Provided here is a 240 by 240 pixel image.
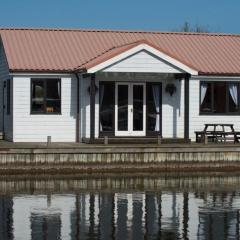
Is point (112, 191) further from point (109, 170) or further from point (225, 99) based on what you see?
point (225, 99)

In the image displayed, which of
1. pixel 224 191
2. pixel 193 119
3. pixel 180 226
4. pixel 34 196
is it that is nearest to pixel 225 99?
pixel 193 119

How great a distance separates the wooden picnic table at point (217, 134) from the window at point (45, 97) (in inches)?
222

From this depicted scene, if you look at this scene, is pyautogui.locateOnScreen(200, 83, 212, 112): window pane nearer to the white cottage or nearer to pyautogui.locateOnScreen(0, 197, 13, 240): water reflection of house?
the white cottage

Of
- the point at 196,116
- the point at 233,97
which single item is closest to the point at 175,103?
the point at 196,116

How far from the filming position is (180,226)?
15844 millimetres

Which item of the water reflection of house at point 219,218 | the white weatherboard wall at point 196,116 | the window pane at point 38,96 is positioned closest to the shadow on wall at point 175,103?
the white weatherboard wall at point 196,116

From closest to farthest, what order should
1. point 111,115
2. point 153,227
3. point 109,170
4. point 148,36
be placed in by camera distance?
point 153,227, point 109,170, point 111,115, point 148,36

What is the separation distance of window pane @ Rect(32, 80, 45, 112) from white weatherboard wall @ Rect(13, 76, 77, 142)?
9.0 inches

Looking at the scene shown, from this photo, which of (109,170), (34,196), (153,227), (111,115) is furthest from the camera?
(111,115)

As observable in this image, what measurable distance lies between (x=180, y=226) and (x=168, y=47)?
726 inches

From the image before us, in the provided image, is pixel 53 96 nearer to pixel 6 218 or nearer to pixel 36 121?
pixel 36 121

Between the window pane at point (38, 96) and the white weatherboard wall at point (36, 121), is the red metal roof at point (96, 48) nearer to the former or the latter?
the window pane at point (38, 96)

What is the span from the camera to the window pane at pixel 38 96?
29.8 m

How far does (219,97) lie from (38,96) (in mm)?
7376
